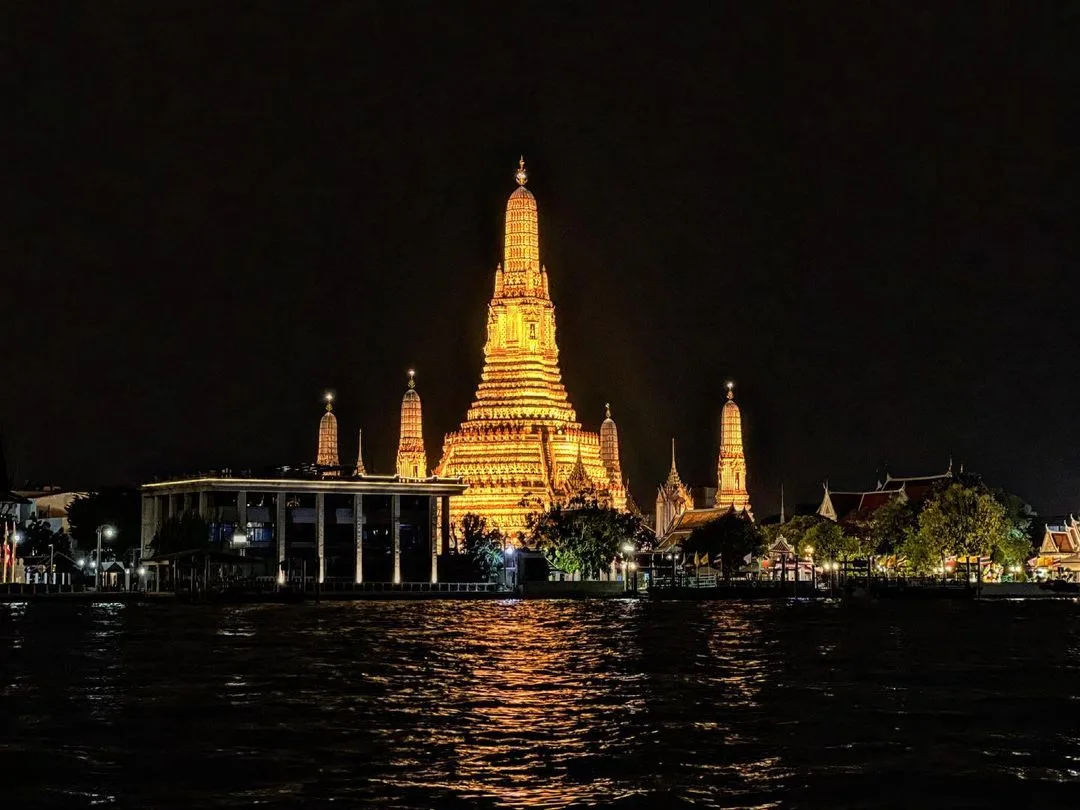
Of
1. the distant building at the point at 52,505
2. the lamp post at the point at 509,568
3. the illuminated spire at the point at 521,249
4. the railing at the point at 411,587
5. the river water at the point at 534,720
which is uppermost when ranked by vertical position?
the illuminated spire at the point at 521,249

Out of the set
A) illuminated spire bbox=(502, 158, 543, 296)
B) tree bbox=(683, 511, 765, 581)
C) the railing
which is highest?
illuminated spire bbox=(502, 158, 543, 296)

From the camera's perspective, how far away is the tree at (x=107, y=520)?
152875mm

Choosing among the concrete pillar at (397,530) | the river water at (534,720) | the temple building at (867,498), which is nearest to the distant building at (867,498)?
the temple building at (867,498)

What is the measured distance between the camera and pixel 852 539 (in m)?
162

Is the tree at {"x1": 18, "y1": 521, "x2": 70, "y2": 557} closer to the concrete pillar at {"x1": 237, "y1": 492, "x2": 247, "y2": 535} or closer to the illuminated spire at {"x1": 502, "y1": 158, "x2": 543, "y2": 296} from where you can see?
the concrete pillar at {"x1": 237, "y1": 492, "x2": 247, "y2": 535}

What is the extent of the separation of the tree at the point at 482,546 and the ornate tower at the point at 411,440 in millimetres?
16394

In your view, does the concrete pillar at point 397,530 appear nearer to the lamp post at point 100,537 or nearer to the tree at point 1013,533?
the lamp post at point 100,537

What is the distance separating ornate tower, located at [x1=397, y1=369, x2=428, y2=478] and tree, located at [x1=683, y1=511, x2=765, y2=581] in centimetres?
2957

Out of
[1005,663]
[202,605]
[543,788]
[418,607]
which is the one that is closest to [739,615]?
[418,607]

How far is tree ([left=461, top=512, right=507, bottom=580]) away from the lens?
15012 centimetres

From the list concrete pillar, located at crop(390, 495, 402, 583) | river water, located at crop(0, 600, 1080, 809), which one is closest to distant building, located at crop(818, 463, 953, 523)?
concrete pillar, located at crop(390, 495, 402, 583)

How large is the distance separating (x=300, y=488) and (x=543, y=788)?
11430cm

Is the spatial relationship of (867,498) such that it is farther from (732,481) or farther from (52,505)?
(52,505)

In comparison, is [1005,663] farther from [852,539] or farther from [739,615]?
[852,539]
